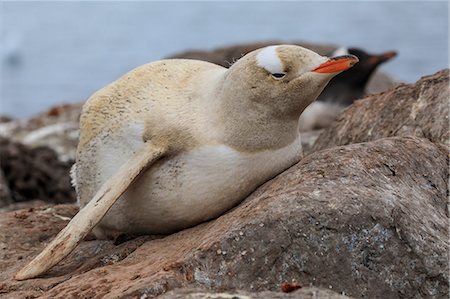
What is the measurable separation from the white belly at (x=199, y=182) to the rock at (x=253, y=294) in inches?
48.1

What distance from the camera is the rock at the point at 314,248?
16.2 feet

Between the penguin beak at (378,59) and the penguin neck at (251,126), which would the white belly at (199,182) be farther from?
the penguin beak at (378,59)

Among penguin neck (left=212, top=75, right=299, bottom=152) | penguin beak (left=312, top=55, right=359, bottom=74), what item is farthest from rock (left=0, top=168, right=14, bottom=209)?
penguin beak (left=312, top=55, right=359, bottom=74)

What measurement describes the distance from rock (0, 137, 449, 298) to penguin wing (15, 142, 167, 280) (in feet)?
0.40

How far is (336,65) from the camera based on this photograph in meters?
5.45

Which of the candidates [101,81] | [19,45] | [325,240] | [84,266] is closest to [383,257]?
[325,240]

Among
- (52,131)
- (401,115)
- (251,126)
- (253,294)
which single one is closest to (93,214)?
(251,126)

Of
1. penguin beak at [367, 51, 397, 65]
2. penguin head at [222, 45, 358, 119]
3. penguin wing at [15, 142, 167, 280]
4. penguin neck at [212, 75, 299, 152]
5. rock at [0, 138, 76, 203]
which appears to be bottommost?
rock at [0, 138, 76, 203]

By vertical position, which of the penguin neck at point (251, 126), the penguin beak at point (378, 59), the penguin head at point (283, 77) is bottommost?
the penguin beak at point (378, 59)

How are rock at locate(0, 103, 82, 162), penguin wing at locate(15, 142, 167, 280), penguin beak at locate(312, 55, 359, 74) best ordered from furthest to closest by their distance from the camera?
rock at locate(0, 103, 82, 162) → penguin wing at locate(15, 142, 167, 280) → penguin beak at locate(312, 55, 359, 74)

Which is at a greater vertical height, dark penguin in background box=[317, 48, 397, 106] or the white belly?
the white belly

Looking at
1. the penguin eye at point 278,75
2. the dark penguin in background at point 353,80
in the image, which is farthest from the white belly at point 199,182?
the dark penguin in background at point 353,80

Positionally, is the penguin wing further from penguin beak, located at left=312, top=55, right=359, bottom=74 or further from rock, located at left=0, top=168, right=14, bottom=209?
rock, located at left=0, top=168, right=14, bottom=209

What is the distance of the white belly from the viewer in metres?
5.73
